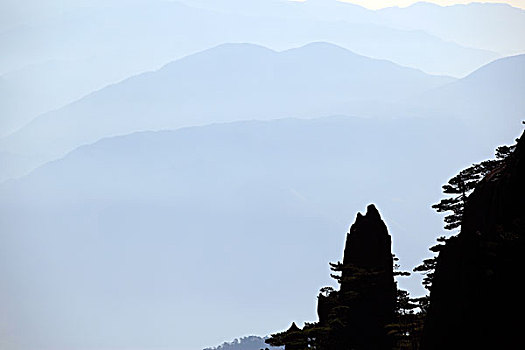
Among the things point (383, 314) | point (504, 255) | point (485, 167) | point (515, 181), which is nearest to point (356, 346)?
point (383, 314)

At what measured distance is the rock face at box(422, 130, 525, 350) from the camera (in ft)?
78.9

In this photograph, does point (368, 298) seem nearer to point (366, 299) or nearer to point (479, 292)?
point (366, 299)

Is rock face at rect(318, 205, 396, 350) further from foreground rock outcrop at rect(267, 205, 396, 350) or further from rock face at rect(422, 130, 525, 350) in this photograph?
rock face at rect(422, 130, 525, 350)

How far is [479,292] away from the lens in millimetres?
24750

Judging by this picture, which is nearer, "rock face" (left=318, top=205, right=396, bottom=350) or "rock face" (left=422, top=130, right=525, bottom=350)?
"rock face" (left=422, top=130, right=525, bottom=350)

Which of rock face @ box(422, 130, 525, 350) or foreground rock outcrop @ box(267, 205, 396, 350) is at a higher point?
foreground rock outcrop @ box(267, 205, 396, 350)

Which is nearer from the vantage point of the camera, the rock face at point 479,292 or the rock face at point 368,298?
the rock face at point 479,292

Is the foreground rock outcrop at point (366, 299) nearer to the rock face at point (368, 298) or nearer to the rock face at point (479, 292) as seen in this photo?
the rock face at point (368, 298)

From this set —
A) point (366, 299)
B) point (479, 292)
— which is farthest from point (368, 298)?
point (479, 292)

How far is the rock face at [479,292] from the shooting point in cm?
2405

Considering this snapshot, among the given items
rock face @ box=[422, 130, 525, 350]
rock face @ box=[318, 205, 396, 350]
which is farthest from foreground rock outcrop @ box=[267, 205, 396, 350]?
rock face @ box=[422, 130, 525, 350]

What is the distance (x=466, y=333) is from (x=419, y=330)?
18.0m

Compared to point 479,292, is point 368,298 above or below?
above

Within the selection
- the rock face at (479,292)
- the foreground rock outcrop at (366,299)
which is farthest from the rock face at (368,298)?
the rock face at (479,292)
